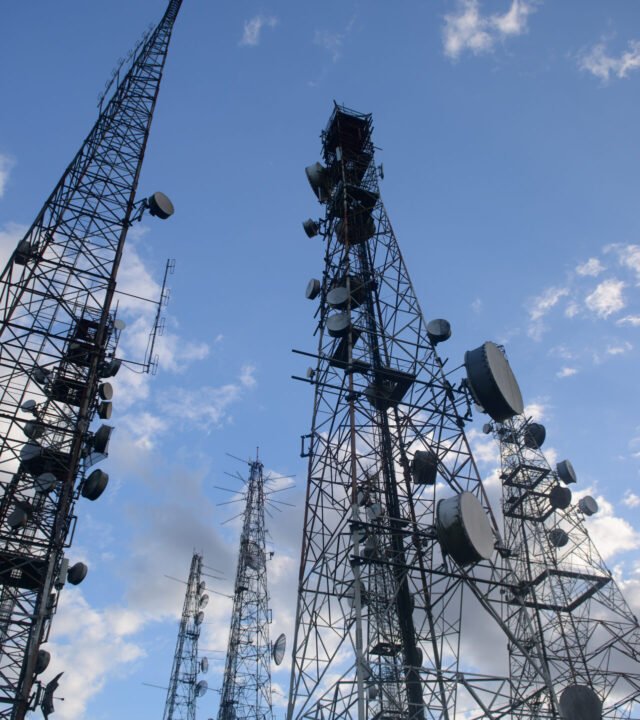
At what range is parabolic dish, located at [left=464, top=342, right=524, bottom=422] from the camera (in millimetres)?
20641

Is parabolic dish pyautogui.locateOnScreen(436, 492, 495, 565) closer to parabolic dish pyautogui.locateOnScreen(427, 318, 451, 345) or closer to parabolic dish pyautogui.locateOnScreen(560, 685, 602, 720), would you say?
parabolic dish pyautogui.locateOnScreen(427, 318, 451, 345)

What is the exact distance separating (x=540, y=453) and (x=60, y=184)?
32259 mm

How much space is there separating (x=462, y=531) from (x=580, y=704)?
16354mm

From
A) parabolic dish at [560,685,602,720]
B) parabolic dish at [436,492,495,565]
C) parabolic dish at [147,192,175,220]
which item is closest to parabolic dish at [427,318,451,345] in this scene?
parabolic dish at [436,492,495,565]

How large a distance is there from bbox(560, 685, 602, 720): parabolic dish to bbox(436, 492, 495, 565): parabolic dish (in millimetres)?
14658

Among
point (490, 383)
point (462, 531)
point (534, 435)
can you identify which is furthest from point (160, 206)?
point (534, 435)

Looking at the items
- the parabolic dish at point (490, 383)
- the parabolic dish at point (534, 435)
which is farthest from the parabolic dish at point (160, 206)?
the parabolic dish at point (534, 435)

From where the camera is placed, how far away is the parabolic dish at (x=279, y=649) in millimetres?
39094

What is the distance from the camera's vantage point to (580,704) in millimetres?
27328

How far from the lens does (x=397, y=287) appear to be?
25.3m

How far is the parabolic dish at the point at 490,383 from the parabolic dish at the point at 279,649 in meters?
25.4

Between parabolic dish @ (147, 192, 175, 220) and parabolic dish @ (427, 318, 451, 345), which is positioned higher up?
parabolic dish @ (147, 192, 175, 220)

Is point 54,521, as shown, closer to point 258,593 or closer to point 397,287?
point 397,287

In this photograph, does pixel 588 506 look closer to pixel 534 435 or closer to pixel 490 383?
pixel 534 435
